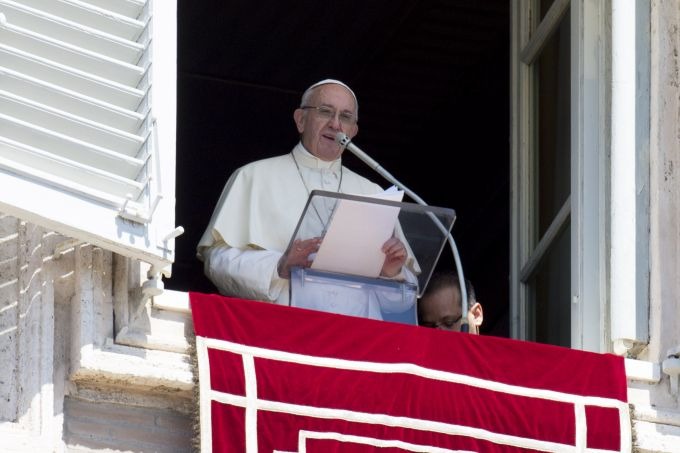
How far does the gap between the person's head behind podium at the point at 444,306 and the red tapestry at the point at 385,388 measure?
0.97 metres

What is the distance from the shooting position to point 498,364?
6781mm

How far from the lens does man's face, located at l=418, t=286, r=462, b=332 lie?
306 inches

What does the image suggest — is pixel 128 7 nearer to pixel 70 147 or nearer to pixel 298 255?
pixel 70 147

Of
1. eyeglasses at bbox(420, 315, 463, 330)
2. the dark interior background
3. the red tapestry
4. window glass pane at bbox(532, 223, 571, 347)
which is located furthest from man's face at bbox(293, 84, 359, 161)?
the dark interior background

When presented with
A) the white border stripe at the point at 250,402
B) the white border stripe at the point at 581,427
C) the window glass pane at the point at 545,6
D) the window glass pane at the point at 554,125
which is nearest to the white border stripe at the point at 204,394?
the white border stripe at the point at 250,402

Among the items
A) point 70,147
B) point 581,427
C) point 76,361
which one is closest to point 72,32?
point 70,147

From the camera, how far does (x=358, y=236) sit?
272 inches

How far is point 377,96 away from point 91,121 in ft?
15.4

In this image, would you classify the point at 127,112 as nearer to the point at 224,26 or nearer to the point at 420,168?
the point at 224,26

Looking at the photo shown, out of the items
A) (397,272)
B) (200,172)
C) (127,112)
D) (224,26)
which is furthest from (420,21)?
(127,112)

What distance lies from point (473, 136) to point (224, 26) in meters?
1.31

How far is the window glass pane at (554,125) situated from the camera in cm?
795

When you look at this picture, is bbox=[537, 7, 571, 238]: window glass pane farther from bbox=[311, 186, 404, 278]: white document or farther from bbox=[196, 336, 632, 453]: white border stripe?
bbox=[196, 336, 632, 453]: white border stripe

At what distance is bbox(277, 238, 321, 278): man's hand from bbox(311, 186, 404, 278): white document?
3 centimetres
